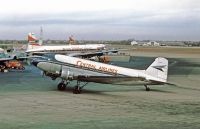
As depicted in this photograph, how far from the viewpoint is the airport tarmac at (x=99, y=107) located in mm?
16688

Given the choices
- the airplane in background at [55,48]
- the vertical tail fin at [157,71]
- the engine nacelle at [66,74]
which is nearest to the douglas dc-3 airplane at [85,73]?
the engine nacelle at [66,74]

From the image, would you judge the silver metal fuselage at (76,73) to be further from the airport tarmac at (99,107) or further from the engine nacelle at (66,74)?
the airport tarmac at (99,107)

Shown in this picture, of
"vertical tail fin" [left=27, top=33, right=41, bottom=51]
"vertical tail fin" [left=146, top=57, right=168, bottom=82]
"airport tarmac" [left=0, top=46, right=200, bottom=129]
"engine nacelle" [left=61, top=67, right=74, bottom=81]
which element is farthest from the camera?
"vertical tail fin" [left=27, top=33, right=41, bottom=51]

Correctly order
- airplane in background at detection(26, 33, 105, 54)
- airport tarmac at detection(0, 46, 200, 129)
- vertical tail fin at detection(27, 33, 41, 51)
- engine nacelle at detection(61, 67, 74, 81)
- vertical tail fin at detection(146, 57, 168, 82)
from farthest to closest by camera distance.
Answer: vertical tail fin at detection(27, 33, 41, 51)
airplane in background at detection(26, 33, 105, 54)
vertical tail fin at detection(146, 57, 168, 82)
engine nacelle at detection(61, 67, 74, 81)
airport tarmac at detection(0, 46, 200, 129)

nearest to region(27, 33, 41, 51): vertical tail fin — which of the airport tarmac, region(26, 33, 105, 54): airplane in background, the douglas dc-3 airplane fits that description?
region(26, 33, 105, 54): airplane in background

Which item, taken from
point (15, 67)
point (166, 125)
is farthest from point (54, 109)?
point (15, 67)

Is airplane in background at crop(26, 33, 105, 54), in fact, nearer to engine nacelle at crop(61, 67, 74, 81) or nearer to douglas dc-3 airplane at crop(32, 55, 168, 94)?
douglas dc-3 airplane at crop(32, 55, 168, 94)

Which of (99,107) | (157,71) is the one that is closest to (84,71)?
(157,71)

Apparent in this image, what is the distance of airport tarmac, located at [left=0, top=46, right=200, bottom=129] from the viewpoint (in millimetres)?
16688

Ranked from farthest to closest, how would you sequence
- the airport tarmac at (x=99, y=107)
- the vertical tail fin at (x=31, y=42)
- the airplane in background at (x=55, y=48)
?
1. the vertical tail fin at (x=31, y=42)
2. the airplane in background at (x=55, y=48)
3. the airport tarmac at (x=99, y=107)

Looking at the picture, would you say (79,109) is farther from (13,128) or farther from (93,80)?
(93,80)

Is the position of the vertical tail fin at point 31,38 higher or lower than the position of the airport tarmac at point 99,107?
higher

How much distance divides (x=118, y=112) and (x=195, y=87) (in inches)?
634

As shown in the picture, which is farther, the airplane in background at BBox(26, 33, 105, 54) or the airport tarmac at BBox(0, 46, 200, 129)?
the airplane in background at BBox(26, 33, 105, 54)
